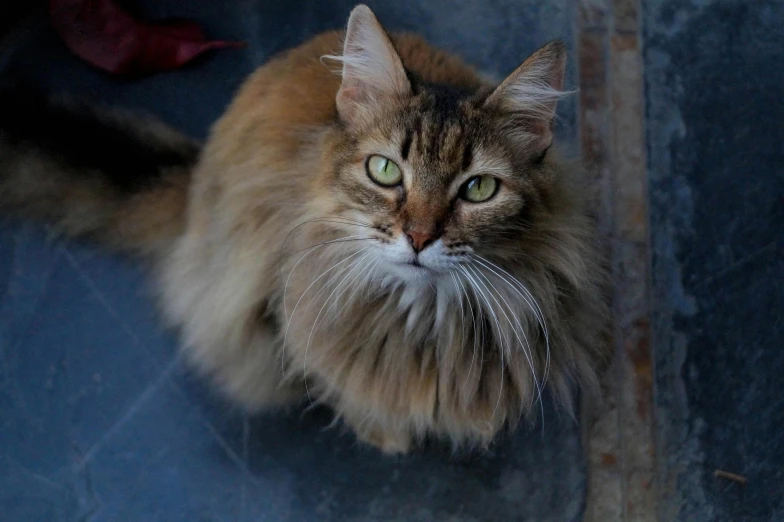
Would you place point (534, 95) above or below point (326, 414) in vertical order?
above

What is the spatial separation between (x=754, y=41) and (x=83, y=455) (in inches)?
72.6

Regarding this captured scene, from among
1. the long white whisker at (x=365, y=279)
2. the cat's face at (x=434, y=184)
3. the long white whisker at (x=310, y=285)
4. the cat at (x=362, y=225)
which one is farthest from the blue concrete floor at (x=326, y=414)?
the cat's face at (x=434, y=184)

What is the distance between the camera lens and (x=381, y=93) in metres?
1.06

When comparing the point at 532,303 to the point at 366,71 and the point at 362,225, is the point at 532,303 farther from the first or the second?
the point at 366,71

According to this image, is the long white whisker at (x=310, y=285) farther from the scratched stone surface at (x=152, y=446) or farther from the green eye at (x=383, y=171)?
the scratched stone surface at (x=152, y=446)

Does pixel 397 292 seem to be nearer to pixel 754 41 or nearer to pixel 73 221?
pixel 73 221

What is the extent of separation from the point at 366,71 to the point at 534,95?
0.25 meters

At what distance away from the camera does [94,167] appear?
54.9 inches

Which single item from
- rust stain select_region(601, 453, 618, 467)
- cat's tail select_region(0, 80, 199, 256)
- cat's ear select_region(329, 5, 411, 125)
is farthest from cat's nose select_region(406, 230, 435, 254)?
rust stain select_region(601, 453, 618, 467)

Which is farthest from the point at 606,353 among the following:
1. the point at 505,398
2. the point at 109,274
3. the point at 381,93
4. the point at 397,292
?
the point at 109,274

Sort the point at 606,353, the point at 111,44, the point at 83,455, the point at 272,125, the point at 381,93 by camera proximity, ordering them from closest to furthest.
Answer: the point at 381,93 → the point at 272,125 → the point at 606,353 → the point at 83,455 → the point at 111,44

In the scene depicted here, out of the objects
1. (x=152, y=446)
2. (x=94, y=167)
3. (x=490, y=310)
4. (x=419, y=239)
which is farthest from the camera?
(x=152, y=446)

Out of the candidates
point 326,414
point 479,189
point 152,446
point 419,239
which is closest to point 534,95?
point 479,189

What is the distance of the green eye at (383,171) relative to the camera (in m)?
1.02
